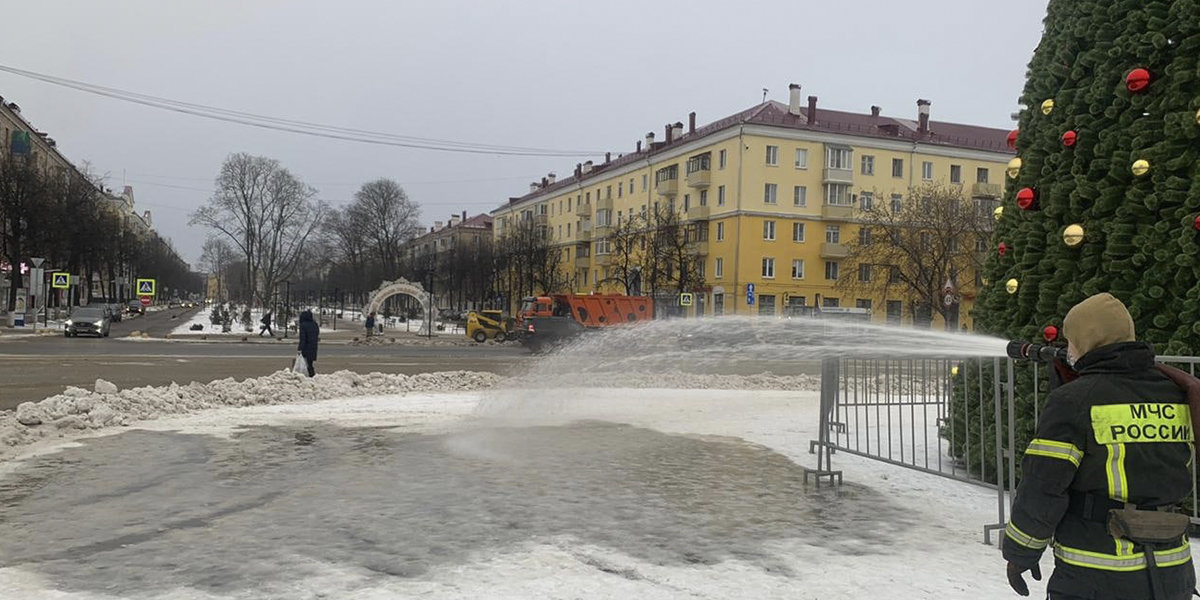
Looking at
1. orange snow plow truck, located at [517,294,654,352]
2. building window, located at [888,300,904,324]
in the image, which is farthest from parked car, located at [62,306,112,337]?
building window, located at [888,300,904,324]

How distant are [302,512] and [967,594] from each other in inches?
187

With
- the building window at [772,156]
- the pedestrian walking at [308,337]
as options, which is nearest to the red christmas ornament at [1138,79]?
the pedestrian walking at [308,337]

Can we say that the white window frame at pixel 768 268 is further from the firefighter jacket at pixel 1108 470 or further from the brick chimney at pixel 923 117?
the firefighter jacket at pixel 1108 470

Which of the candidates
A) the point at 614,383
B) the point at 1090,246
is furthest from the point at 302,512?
the point at 614,383

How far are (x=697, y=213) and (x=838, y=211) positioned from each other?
1038 cm

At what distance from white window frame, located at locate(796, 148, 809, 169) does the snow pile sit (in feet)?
153

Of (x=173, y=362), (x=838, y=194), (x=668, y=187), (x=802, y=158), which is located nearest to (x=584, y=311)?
(x=173, y=362)

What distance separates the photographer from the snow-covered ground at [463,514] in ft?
15.7

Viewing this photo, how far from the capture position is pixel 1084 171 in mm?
6469

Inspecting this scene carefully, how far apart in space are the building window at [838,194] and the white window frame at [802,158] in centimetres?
240

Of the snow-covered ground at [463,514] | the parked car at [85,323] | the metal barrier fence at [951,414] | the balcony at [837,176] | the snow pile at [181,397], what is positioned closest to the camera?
the snow-covered ground at [463,514]

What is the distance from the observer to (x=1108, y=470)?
9.41 ft

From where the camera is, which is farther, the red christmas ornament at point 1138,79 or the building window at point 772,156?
the building window at point 772,156

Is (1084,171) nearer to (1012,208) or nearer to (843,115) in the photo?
(1012,208)
